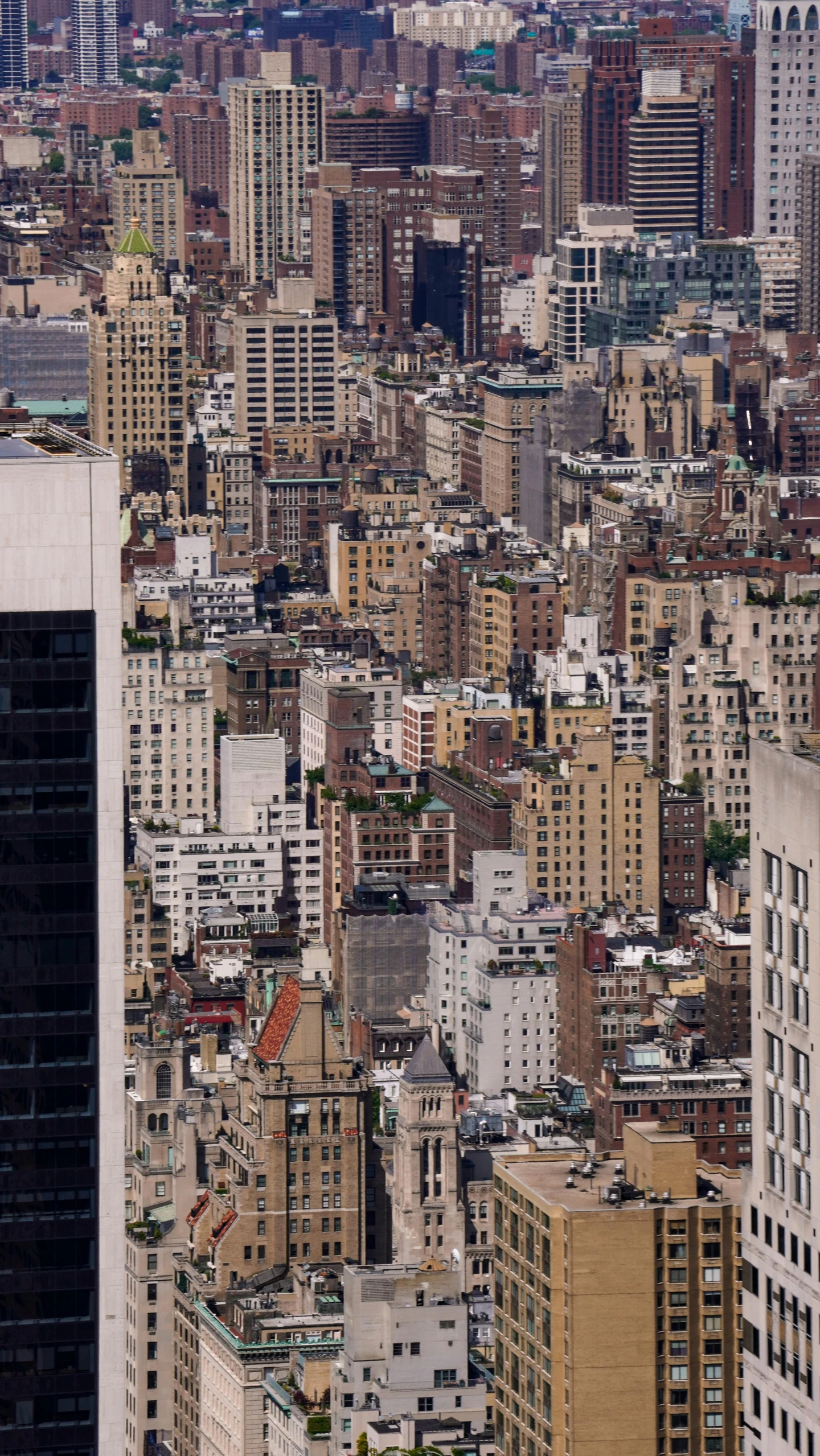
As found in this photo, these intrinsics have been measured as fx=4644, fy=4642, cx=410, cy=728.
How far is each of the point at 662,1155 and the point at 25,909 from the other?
18.3 meters

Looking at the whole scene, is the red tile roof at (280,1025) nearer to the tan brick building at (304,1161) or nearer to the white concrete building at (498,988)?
the tan brick building at (304,1161)

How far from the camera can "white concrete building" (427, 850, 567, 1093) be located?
181125mm

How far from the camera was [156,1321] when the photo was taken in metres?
142

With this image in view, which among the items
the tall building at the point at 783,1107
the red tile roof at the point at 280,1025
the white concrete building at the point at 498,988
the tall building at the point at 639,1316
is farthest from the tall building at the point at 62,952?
the white concrete building at the point at 498,988

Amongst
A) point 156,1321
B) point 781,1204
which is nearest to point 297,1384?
point 156,1321

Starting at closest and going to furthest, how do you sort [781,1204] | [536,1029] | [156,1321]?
1. [781,1204]
2. [156,1321]
3. [536,1029]

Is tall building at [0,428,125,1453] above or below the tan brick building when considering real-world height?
above

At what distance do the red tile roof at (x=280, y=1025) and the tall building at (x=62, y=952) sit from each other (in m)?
63.4

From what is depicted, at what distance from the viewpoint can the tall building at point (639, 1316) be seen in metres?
91.0

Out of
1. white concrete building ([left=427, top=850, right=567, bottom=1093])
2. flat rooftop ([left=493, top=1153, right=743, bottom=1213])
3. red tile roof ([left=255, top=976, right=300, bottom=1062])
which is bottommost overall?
white concrete building ([left=427, top=850, right=567, bottom=1093])

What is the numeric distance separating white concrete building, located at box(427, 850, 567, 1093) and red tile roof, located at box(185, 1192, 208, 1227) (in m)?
35.0

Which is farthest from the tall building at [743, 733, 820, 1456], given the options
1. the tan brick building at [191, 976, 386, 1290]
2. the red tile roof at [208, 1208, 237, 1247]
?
Answer: the tan brick building at [191, 976, 386, 1290]

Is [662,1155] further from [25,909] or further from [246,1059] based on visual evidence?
[246,1059]

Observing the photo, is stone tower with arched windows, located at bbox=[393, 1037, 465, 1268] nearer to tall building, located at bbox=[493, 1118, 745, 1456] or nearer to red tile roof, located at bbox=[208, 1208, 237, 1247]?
red tile roof, located at bbox=[208, 1208, 237, 1247]
